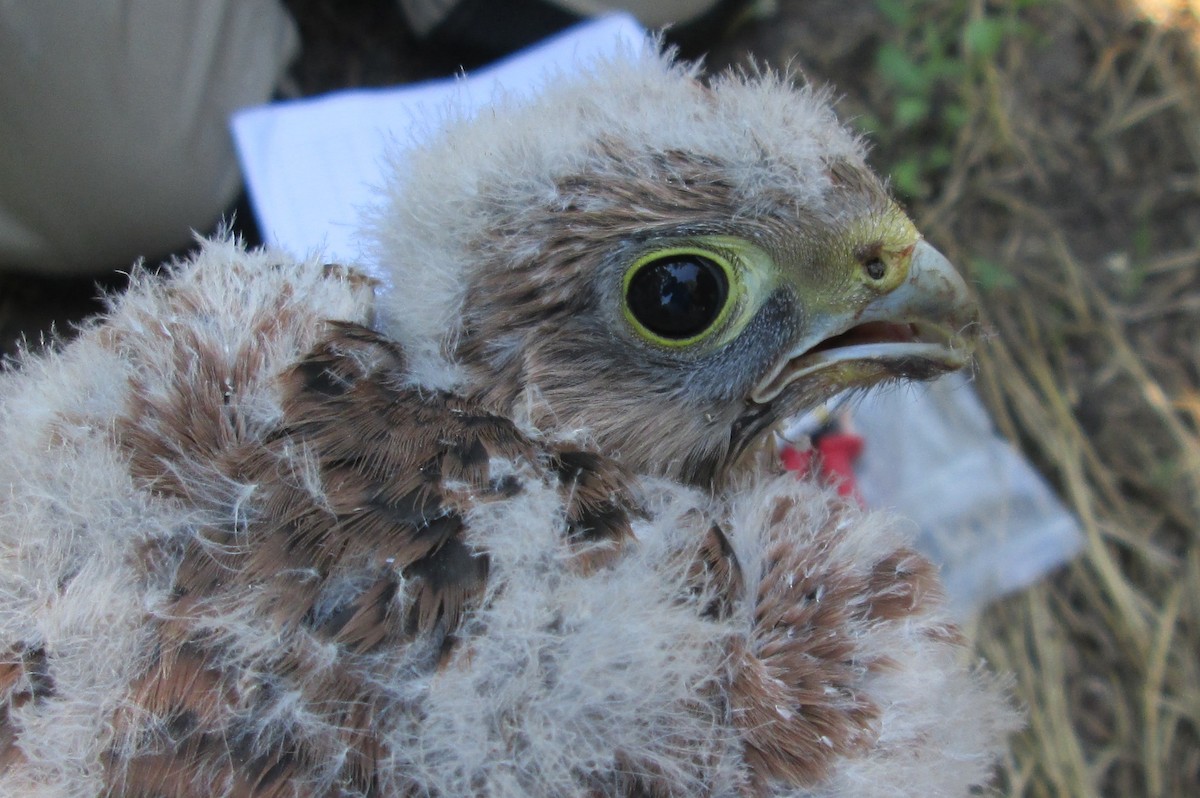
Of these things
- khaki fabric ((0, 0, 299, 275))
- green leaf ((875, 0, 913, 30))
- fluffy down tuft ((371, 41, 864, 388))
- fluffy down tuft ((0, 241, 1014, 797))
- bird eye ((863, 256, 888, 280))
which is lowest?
fluffy down tuft ((0, 241, 1014, 797))

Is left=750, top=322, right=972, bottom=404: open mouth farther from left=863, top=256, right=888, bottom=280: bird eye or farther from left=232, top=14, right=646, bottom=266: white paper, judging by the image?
left=232, top=14, right=646, bottom=266: white paper

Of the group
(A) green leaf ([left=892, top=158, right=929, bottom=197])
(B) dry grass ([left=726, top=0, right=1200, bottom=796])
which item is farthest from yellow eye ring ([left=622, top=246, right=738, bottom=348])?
(A) green leaf ([left=892, top=158, right=929, bottom=197])

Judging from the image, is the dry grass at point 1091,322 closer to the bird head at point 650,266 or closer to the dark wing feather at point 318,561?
the bird head at point 650,266

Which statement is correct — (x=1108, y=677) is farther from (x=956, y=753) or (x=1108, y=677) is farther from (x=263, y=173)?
(x=263, y=173)

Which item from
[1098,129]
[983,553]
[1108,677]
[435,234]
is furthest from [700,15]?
[1108,677]

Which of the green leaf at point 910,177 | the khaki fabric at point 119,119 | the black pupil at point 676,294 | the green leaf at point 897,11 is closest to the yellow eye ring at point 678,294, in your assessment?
the black pupil at point 676,294

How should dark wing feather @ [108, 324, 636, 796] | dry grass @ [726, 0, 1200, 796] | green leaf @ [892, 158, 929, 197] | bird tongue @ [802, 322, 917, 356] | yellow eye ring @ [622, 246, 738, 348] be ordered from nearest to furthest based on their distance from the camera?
dark wing feather @ [108, 324, 636, 796] < yellow eye ring @ [622, 246, 738, 348] < bird tongue @ [802, 322, 917, 356] < dry grass @ [726, 0, 1200, 796] < green leaf @ [892, 158, 929, 197]

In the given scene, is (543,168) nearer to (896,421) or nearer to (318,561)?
(318,561)

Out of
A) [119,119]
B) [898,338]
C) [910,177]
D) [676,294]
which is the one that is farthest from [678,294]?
[910,177]
